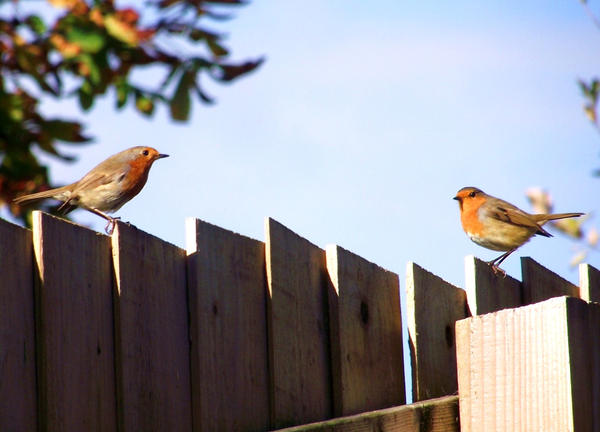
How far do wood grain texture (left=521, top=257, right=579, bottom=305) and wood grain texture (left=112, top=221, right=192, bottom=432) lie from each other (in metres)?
1.67

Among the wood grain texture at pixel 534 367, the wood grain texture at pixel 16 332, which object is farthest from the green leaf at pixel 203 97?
the wood grain texture at pixel 534 367

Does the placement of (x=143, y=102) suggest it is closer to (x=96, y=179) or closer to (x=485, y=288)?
(x=485, y=288)

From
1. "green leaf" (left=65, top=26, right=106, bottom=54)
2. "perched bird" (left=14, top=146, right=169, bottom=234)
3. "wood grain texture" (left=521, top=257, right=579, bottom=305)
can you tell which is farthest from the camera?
"perched bird" (left=14, top=146, right=169, bottom=234)

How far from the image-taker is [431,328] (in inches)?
147

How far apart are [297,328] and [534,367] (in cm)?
70

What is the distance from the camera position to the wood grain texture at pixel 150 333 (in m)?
2.71

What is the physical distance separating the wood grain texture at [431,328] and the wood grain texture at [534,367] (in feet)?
1.65

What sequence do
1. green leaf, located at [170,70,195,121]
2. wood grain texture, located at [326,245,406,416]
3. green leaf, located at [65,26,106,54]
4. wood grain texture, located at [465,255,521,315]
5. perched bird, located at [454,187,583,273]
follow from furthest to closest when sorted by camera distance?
1. perched bird, located at [454,187,583,273]
2. wood grain texture, located at [465,255,521,315]
3. wood grain texture, located at [326,245,406,416]
4. green leaf, located at [170,70,195,121]
5. green leaf, located at [65,26,106,54]

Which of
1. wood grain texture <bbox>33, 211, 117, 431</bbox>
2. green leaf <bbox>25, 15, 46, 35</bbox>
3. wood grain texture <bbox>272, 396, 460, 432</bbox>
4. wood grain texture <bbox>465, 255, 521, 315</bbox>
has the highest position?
wood grain texture <bbox>465, 255, 521, 315</bbox>

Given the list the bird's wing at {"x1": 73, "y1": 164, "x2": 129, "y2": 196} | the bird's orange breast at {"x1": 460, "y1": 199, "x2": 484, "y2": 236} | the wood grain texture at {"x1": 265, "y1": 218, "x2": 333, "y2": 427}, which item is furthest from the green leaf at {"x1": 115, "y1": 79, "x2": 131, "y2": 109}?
the bird's orange breast at {"x1": 460, "y1": 199, "x2": 484, "y2": 236}

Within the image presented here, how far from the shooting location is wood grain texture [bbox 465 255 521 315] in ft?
12.5

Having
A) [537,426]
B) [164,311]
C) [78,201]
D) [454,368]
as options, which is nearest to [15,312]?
[164,311]

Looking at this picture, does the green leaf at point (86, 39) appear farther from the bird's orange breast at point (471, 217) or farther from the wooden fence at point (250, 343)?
the bird's orange breast at point (471, 217)

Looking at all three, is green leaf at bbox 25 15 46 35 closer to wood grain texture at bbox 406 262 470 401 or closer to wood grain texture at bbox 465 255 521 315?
wood grain texture at bbox 406 262 470 401
